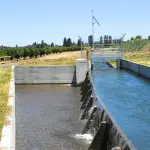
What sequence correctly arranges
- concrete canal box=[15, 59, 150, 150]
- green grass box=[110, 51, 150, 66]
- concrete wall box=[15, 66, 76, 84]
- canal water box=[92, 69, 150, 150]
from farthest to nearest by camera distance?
1. green grass box=[110, 51, 150, 66]
2. concrete wall box=[15, 66, 76, 84]
3. canal water box=[92, 69, 150, 150]
4. concrete canal box=[15, 59, 150, 150]

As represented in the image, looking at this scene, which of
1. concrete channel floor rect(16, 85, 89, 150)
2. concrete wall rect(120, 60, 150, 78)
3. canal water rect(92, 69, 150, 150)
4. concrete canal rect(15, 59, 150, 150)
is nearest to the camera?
concrete canal rect(15, 59, 150, 150)

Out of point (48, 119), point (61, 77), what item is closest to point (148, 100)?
point (48, 119)

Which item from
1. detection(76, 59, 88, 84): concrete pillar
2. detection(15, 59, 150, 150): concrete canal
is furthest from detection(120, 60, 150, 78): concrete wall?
detection(76, 59, 88, 84): concrete pillar

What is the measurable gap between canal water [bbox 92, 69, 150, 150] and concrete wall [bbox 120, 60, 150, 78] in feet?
2.06

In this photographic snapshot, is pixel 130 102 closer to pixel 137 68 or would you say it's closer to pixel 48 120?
pixel 48 120

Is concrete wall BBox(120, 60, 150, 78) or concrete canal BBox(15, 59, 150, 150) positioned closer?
concrete canal BBox(15, 59, 150, 150)

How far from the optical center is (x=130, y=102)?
716 inches

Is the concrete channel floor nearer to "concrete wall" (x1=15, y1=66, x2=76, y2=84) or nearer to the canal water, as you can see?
the canal water

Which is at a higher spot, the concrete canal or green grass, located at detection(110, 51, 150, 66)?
green grass, located at detection(110, 51, 150, 66)

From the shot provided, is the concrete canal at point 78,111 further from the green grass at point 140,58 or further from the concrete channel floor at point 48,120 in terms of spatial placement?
the green grass at point 140,58

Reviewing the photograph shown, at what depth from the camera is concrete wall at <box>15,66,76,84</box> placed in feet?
94.8

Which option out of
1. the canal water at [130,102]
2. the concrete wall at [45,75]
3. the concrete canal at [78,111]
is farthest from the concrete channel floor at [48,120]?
the concrete wall at [45,75]

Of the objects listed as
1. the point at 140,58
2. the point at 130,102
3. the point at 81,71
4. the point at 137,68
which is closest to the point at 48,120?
the point at 130,102

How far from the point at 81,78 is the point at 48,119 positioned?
13146mm
